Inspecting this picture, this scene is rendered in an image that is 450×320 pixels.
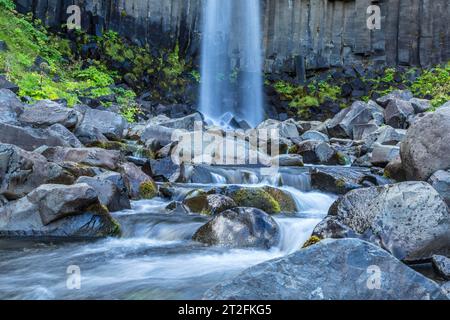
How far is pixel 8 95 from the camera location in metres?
11.7

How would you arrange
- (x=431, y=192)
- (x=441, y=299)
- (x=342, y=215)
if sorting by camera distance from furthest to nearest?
1. (x=342, y=215)
2. (x=431, y=192)
3. (x=441, y=299)

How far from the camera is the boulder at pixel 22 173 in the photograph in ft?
21.7

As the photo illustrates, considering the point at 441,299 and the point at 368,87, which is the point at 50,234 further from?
the point at 368,87

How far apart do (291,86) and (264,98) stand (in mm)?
2044

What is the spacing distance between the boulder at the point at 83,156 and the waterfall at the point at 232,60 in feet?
60.3

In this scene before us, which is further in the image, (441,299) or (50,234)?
(50,234)

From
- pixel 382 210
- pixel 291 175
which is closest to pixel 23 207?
pixel 382 210

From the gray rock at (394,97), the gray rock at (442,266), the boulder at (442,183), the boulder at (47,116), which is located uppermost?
the gray rock at (394,97)

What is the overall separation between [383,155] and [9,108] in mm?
10054

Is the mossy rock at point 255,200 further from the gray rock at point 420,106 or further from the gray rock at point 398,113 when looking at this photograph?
the gray rock at point 420,106

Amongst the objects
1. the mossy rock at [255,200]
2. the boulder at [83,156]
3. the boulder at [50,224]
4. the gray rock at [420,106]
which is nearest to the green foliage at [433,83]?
the gray rock at [420,106]

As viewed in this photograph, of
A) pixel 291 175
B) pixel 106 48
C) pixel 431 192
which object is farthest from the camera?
pixel 106 48

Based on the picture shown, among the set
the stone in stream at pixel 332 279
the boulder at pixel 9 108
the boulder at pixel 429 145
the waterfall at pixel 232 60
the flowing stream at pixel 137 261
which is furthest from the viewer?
the waterfall at pixel 232 60
